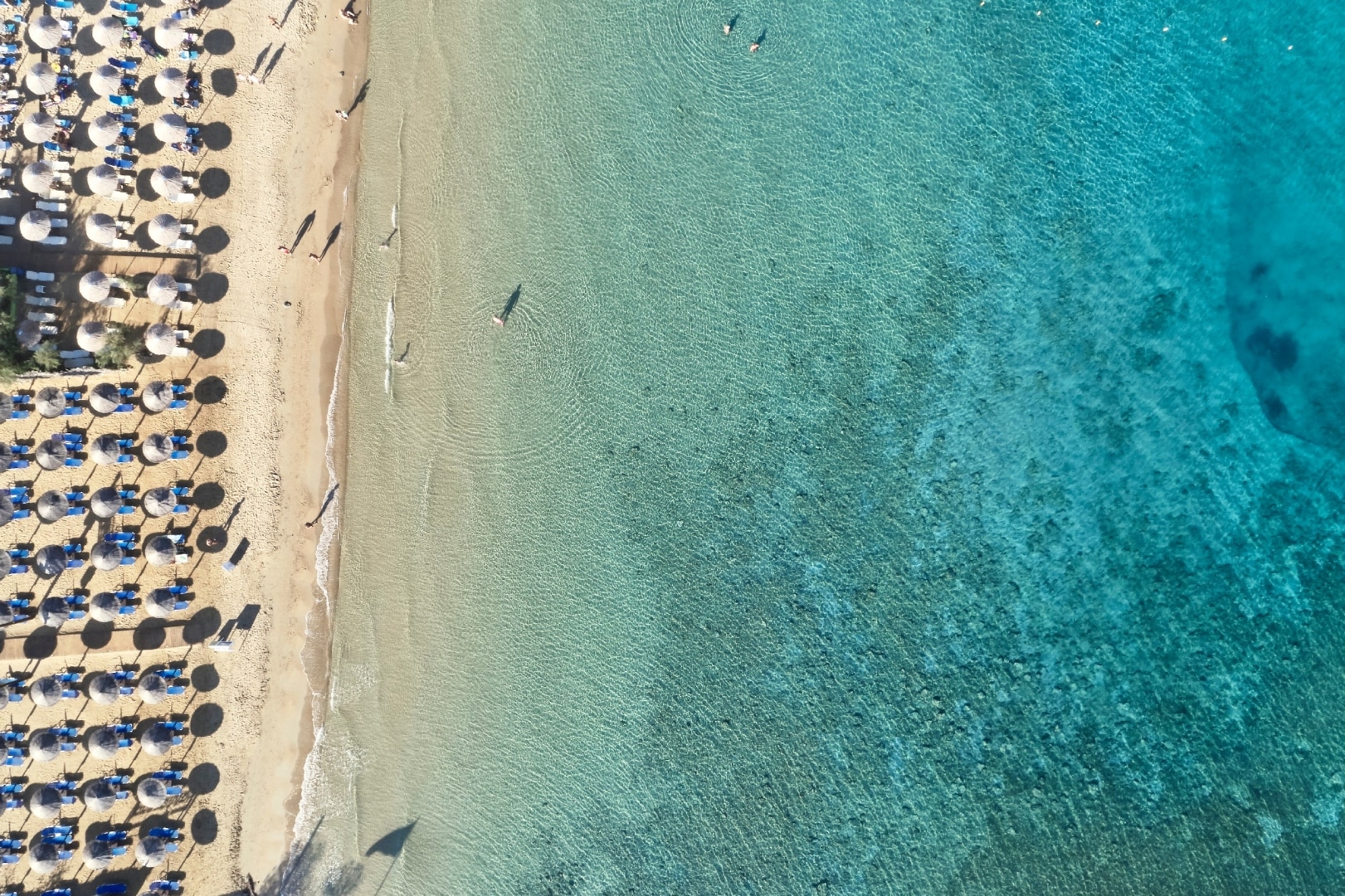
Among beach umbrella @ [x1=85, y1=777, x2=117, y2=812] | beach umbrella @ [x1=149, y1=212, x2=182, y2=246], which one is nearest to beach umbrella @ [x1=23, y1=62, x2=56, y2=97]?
beach umbrella @ [x1=149, y1=212, x2=182, y2=246]

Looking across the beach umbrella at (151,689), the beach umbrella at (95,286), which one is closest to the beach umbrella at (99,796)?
the beach umbrella at (151,689)

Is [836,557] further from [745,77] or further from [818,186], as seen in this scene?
[745,77]

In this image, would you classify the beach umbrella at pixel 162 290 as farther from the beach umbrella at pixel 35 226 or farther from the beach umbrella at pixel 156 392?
the beach umbrella at pixel 35 226

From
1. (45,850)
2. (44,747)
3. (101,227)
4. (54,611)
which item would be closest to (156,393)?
(101,227)

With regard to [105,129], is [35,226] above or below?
below

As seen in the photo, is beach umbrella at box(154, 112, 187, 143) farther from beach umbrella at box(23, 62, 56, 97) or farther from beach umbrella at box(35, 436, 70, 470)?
beach umbrella at box(35, 436, 70, 470)

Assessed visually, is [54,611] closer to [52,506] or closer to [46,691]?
[46,691]
